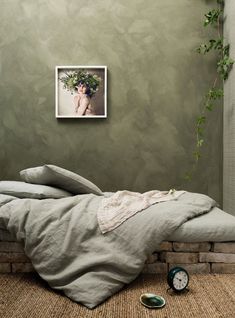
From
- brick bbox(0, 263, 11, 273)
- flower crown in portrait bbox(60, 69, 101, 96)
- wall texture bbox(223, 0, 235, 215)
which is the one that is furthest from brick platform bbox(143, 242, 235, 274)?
flower crown in portrait bbox(60, 69, 101, 96)

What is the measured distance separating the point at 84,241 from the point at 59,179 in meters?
0.52

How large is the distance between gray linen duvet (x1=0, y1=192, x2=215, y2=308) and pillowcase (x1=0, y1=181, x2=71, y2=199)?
0.53ft

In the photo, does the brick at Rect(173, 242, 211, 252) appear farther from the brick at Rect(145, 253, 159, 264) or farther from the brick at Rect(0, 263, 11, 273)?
the brick at Rect(0, 263, 11, 273)

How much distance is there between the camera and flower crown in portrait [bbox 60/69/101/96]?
11.4ft

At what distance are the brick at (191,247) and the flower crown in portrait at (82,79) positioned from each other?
82.8 inches

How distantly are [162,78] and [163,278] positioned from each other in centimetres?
225

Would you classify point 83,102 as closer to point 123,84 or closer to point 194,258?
point 123,84

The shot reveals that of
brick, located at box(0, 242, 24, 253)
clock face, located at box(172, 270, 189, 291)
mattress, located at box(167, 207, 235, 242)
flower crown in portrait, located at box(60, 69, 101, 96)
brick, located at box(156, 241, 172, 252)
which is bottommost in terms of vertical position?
clock face, located at box(172, 270, 189, 291)

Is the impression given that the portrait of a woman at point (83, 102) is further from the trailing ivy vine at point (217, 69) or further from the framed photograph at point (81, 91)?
the trailing ivy vine at point (217, 69)

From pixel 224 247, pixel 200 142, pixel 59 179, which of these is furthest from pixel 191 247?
pixel 200 142

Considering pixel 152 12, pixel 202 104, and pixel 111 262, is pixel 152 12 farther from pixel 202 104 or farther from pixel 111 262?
pixel 111 262

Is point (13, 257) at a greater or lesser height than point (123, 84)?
lesser

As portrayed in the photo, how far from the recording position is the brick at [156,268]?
183 cm

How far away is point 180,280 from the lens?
161cm
